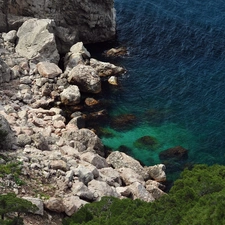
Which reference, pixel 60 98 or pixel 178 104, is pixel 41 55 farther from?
pixel 178 104

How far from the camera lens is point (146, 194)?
3612 centimetres

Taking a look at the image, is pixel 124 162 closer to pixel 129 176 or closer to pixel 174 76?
pixel 129 176

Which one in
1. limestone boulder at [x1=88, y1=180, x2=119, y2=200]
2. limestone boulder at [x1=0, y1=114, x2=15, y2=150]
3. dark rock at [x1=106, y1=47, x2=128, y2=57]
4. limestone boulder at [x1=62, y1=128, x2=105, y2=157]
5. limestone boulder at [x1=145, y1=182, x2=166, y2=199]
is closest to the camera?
limestone boulder at [x1=88, y1=180, x2=119, y2=200]

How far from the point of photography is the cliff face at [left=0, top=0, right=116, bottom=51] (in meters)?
56.6

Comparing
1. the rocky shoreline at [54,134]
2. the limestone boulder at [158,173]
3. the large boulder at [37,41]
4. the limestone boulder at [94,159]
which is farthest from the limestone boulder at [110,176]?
the large boulder at [37,41]

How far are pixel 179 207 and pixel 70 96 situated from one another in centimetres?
2852

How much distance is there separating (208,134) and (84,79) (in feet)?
53.1

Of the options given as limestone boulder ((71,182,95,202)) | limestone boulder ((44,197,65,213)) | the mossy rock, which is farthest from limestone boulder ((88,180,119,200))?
the mossy rock

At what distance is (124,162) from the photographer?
40.7m

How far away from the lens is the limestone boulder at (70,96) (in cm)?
4909

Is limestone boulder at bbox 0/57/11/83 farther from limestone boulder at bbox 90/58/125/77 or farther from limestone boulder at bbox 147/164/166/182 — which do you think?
limestone boulder at bbox 147/164/166/182

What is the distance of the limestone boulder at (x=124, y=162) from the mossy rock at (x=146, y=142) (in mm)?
3513

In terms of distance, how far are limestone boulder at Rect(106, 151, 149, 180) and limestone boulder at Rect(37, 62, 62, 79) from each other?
15.3 m

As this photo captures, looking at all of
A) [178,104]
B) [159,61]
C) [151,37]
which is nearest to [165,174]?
[178,104]
